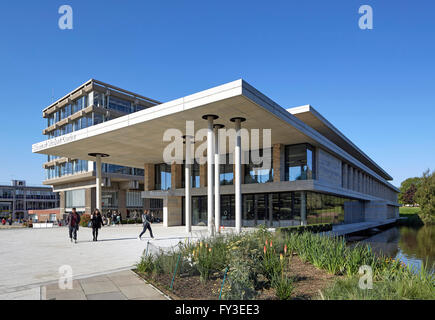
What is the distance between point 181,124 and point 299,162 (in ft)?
34.9

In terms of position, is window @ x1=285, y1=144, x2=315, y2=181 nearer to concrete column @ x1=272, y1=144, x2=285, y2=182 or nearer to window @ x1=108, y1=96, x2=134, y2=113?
concrete column @ x1=272, y1=144, x2=285, y2=182

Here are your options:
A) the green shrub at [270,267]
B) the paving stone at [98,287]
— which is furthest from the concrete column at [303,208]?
the paving stone at [98,287]

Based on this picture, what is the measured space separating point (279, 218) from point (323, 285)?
19.4 meters

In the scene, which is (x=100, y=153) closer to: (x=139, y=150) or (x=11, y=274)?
(x=139, y=150)

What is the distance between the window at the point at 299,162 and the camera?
81.9 feet

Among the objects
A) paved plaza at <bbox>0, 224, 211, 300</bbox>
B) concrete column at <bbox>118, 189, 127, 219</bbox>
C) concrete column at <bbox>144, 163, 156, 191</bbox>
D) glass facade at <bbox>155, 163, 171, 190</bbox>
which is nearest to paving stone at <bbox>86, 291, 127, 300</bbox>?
paved plaza at <bbox>0, 224, 211, 300</bbox>

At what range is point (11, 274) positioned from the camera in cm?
845

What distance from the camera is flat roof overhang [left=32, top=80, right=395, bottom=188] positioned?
16.2 m

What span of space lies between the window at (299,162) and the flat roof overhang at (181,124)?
2.52 ft

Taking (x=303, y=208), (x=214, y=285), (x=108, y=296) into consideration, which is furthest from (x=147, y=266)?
(x=303, y=208)

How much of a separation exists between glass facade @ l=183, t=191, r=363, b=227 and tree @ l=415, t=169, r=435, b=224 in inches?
887

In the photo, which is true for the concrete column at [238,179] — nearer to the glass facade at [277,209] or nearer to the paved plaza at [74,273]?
the glass facade at [277,209]

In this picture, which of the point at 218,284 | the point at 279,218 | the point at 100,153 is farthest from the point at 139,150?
the point at 218,284

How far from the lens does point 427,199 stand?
47.8 metres
